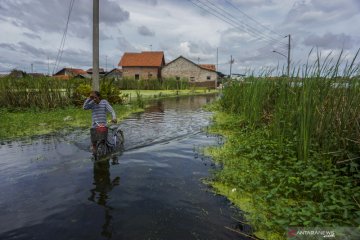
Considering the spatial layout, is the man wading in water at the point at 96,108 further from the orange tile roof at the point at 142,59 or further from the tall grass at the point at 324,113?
the orange tile roof at the point at 142,59

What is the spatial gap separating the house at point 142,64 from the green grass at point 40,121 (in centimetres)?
4266

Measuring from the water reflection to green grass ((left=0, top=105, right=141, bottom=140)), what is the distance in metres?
5.22

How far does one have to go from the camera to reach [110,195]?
19.0 feet

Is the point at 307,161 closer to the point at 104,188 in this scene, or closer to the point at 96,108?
the point at 104,188

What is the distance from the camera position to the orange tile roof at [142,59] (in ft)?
197

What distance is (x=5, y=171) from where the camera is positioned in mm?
7250

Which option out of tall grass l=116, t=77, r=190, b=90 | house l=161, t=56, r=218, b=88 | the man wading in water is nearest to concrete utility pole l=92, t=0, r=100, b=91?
the man wading in water

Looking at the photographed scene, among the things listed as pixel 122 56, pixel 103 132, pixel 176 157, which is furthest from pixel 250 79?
pixel 122 56

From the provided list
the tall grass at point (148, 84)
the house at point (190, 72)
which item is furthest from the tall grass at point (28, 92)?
the house at point (190, 72)

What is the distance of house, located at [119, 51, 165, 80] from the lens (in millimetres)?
59844

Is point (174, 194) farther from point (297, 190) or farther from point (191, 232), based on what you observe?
point (297, 190)

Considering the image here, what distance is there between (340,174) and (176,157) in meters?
4.34

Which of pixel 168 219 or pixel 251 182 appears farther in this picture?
pixel 251 182

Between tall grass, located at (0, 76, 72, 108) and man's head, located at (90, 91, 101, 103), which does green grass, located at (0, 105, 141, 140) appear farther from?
man's head, located at (90, 91, 101, 103)
